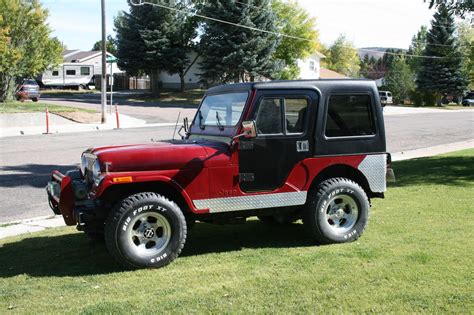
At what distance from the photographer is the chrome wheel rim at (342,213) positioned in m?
5.98

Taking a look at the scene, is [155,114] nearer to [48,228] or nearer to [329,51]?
[48,228]

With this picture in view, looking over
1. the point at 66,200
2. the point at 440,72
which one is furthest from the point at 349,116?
the point at 440,72

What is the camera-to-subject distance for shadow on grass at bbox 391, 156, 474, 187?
400 inches

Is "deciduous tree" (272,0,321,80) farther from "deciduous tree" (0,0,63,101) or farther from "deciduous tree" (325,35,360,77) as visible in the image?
"deciduous tree" (325,35,360,77)

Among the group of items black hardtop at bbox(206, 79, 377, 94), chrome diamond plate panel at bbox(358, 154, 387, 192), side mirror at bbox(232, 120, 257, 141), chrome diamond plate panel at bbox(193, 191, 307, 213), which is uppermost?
black hardtop at bbox(206, 79, 377, 94)

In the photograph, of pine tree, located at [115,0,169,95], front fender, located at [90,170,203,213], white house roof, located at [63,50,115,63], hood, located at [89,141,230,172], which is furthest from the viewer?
white house roof, located at [63,50,115,63]

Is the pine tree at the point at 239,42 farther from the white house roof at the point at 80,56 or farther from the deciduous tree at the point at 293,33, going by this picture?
the white house roof at the point at 80,56

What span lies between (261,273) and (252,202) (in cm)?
89

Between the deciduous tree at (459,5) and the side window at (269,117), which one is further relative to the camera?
the deciduous tree at (459,5)

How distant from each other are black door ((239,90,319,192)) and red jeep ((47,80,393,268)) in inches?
0.4

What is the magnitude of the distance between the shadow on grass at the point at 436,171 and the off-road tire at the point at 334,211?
4.27 meters

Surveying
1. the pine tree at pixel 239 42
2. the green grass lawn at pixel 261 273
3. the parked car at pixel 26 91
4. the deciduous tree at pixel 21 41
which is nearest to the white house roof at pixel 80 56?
the pine tree at pixel 239 42

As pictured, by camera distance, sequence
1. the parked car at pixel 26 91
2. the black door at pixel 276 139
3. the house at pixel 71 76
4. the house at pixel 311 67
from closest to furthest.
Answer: the black door at pixel 276 139 → the parked car at pixel 26 91 → the house at pixel 71 76 → the house at pixel 311 67

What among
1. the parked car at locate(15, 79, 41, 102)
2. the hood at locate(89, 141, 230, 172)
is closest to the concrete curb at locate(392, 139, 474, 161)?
the hood at locate(89, 141, 230, 172)
